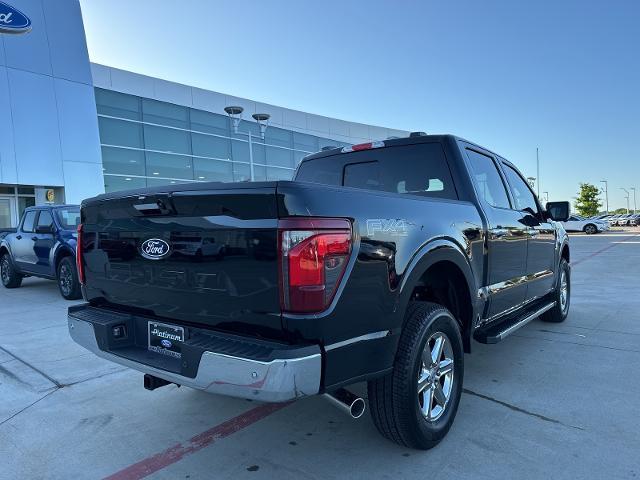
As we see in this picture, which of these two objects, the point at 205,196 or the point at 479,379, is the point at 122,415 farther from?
the point at 479,379

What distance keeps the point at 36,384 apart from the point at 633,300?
788 centimetres

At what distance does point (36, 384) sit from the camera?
157 inches

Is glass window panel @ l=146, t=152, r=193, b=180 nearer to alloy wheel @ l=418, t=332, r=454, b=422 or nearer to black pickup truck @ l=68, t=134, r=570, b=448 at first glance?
black pickup truck @ l=68, t=134, r=570, b=448

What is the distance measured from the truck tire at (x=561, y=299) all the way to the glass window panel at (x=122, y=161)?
19.6 meters

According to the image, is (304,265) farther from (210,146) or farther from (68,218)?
(210,146)

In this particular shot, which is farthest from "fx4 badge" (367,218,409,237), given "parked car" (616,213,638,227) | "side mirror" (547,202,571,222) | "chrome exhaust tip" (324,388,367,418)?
"parked car" (616,213,638,227)

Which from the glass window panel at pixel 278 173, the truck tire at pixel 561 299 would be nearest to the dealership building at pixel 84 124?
the glass window panel at pixel 278 173

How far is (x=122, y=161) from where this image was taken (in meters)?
21.6

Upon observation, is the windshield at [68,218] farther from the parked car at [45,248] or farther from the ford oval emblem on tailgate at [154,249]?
the ford oval emblem on tailgate at [154,249]

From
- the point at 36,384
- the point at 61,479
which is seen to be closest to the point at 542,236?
the point at 61,479

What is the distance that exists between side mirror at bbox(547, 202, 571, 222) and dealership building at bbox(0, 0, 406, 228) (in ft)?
28.4

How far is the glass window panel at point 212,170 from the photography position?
24.8 meters

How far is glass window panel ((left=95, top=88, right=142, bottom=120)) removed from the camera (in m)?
21.1

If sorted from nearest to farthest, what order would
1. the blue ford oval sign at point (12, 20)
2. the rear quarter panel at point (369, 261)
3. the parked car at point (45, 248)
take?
the rear quarter panel at point (369, 261) → the parked car at point (45, 248) → the blue ford oval sign at point (12, 20)
